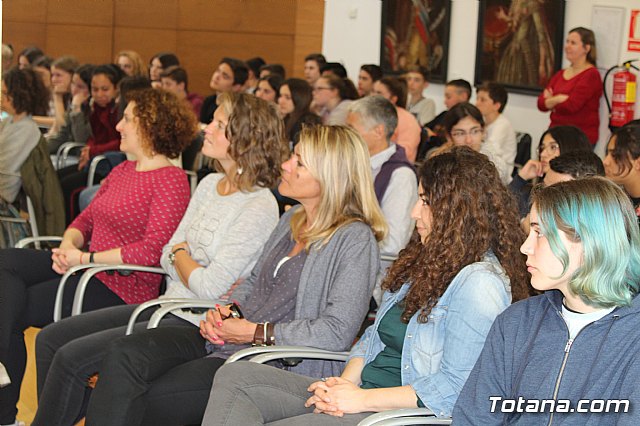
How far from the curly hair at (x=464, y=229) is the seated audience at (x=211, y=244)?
96 centimetres

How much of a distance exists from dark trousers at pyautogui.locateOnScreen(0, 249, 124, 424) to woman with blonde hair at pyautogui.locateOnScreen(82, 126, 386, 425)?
2.30ft

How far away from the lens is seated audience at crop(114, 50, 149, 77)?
687 centimetres

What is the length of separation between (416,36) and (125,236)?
634cm

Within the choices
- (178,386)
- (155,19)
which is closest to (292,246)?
(178,386)

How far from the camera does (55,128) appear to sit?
710 centimetres

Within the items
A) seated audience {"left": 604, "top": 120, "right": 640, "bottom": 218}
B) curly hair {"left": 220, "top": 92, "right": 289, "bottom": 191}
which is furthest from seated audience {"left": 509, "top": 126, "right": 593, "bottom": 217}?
curly hair {"left": 220, "top": 92, "right": 289, "bottom": 191}

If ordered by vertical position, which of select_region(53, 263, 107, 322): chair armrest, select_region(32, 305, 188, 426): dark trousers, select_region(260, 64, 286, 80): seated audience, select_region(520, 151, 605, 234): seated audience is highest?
select_region(260, 64, 286, 80): seated audience

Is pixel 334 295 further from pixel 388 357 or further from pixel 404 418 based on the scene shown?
pixel 404 418

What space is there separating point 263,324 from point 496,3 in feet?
19.4

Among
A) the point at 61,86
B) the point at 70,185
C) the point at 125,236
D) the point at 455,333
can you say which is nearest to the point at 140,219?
the point at 125,236

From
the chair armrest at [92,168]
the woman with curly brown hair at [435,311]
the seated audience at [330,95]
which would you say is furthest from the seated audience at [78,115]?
the woman with curly brown hair at [435,311]

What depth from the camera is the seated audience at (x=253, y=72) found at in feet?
27.5

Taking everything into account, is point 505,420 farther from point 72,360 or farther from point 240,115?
point 240,115

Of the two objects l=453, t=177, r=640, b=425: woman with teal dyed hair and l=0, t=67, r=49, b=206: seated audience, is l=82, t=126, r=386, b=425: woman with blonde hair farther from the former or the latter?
l=0, t=67, r=49, b=206: seated audience
